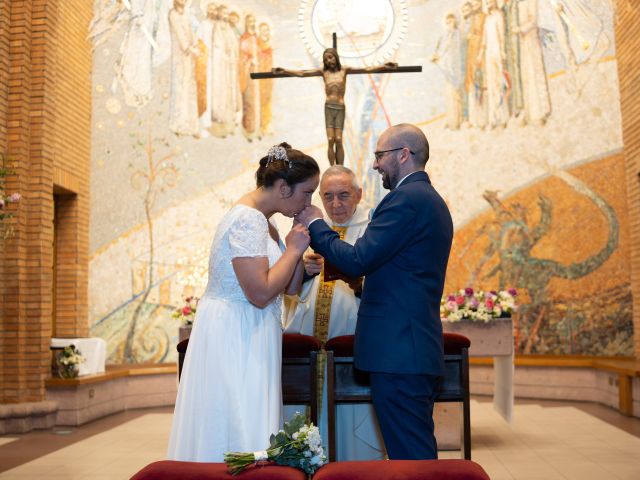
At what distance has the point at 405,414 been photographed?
3.13 meters

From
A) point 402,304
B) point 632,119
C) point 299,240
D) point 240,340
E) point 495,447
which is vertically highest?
point 632,119

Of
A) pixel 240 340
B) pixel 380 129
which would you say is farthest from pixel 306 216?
pixel 380 129

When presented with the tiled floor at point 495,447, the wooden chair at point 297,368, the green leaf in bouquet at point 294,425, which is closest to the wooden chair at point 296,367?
the wooden chair at point 297,368

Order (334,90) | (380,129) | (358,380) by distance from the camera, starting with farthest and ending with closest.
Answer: (380,129) < (334,90) < (358,380)

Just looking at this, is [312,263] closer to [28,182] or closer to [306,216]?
[306,216]

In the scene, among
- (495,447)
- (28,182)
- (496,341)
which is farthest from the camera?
(28,182)

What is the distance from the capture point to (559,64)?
35.1 feet

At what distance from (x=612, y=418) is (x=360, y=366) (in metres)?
5.50

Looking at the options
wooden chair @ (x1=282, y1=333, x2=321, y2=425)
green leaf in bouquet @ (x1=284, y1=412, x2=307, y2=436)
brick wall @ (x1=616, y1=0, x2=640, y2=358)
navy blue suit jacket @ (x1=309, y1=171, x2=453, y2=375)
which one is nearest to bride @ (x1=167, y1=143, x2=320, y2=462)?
navy blue suit jacket @ (x1=309, y1=171, x2=453, y2=375)

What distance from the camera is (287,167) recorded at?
125 inches

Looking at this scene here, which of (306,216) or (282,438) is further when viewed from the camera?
(306,216)

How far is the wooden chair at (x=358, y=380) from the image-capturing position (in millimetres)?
3672

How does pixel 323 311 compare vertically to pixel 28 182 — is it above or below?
below

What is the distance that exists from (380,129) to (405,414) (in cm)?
840
